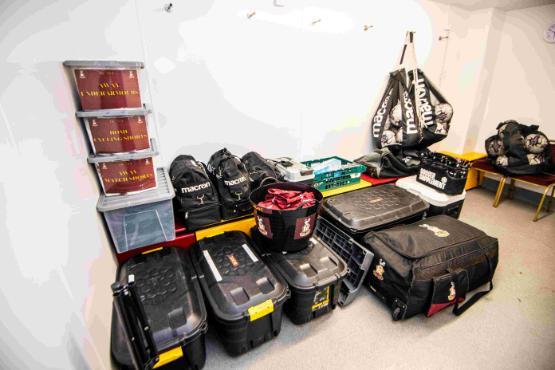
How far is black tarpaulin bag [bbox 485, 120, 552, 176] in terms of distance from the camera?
247 centimetres

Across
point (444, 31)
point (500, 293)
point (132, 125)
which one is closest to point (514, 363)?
point (500, 293)

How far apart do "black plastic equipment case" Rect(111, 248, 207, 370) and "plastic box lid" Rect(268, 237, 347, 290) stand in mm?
478

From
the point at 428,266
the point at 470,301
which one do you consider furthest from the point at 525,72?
the point at 428,266

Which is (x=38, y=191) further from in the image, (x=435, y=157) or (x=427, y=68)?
(x=427, y=68)

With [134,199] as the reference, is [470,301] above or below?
below

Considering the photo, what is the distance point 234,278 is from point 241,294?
4.3 inches

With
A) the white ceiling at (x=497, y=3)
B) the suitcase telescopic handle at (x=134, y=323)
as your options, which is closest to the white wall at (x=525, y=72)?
the white ceiling at (x=497, y=3)

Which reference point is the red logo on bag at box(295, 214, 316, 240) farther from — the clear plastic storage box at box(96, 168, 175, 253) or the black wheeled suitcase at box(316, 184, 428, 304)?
the clear plastic storage box at box(96, 168, 175, 253)

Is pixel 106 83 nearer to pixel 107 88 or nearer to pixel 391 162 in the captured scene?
pixel 107 88

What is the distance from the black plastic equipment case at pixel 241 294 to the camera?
1178 millimetres

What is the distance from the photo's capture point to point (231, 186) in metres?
1.60

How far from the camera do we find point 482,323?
4.84 feet

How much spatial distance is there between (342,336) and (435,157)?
1915mm

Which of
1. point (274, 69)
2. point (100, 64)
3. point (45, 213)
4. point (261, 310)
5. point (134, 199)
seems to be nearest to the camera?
point (45, 213)
